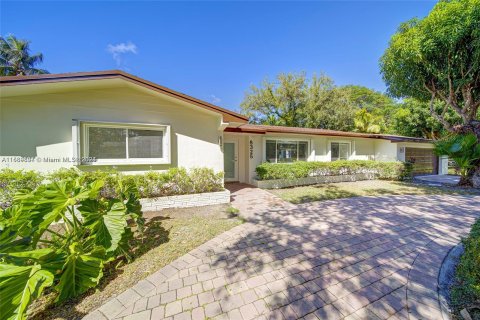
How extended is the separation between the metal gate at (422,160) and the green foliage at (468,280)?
52.3 ft

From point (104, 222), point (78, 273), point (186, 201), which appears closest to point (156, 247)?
point (104, 222)

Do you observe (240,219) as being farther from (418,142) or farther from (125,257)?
(418,142)

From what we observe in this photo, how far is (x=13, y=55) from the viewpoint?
1850cm

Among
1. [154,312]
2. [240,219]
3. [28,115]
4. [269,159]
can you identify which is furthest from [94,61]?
[154,312]

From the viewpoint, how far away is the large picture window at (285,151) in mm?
11062

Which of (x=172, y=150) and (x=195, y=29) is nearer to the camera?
(x=172, y=150)

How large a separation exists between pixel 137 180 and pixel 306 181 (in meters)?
8.24

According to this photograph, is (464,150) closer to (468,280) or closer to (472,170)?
(472,170)

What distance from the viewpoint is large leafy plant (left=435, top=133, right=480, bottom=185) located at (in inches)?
356

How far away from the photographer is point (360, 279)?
276cm

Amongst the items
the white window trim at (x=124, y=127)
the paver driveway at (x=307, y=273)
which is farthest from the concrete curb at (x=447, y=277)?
the white window trim at (x=124, y=127)

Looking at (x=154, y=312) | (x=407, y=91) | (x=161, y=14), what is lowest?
(x=154, y=312)

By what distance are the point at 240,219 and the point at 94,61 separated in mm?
12000

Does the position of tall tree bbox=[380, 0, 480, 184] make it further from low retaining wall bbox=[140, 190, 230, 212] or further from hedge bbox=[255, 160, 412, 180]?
low retaining wall bbox=[140, 190, 230, 212]
